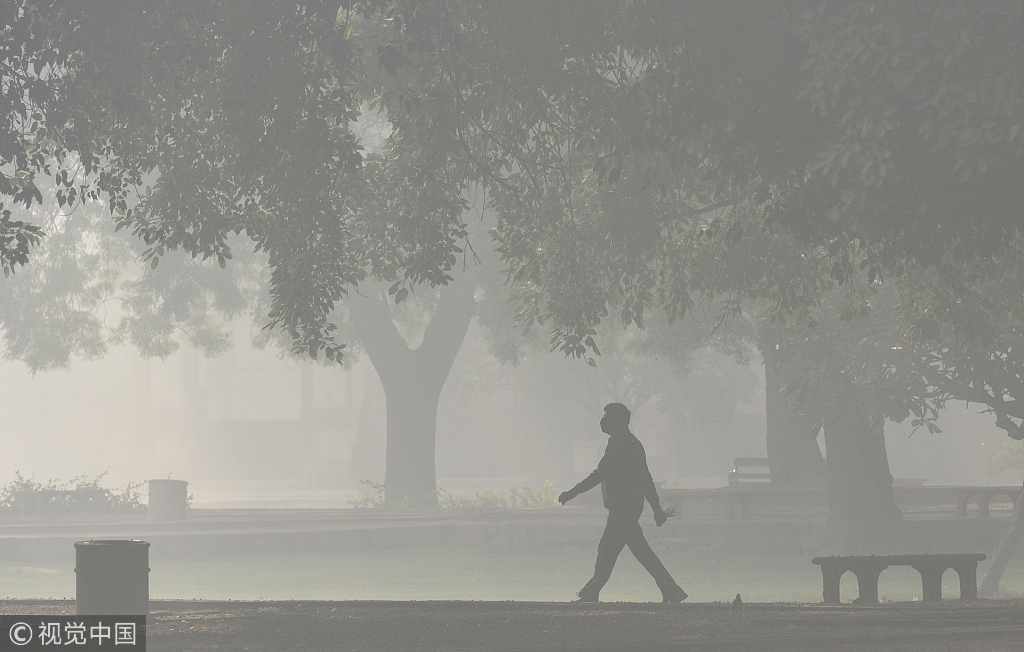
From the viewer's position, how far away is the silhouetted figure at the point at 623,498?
33.4ft

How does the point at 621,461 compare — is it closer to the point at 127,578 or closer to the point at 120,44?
the point at 127,578

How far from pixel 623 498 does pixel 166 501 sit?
18845mm

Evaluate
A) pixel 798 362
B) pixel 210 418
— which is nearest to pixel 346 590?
pixel 798 362

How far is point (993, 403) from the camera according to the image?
16.8 metres

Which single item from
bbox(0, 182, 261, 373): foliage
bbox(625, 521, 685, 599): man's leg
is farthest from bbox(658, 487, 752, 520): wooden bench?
bbox(0, 182, 261, 373): foliage

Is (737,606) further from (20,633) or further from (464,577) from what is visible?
(464,577)

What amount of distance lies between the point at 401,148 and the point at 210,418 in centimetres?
6031

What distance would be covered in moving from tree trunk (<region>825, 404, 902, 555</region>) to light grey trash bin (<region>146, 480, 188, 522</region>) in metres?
13.9

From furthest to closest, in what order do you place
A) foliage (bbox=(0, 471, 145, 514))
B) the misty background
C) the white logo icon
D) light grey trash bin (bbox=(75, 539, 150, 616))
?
1. the misty background
2. foliage (bbox=(0, 471, 145, 514))
3. light grey trash bin (bbox=(75, 539, 150, 616))
4. the white logo icon

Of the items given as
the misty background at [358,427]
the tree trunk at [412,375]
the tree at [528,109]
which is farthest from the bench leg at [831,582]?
the misty background at [358,427]

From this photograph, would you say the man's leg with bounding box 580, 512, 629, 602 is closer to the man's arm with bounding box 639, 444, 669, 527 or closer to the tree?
the man's arm with bounding box 639, 444, 669, 527

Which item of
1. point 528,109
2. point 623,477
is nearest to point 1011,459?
point 623,477

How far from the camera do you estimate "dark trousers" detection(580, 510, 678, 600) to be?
1016 cm

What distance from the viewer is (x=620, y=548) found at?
1019 centimetres
